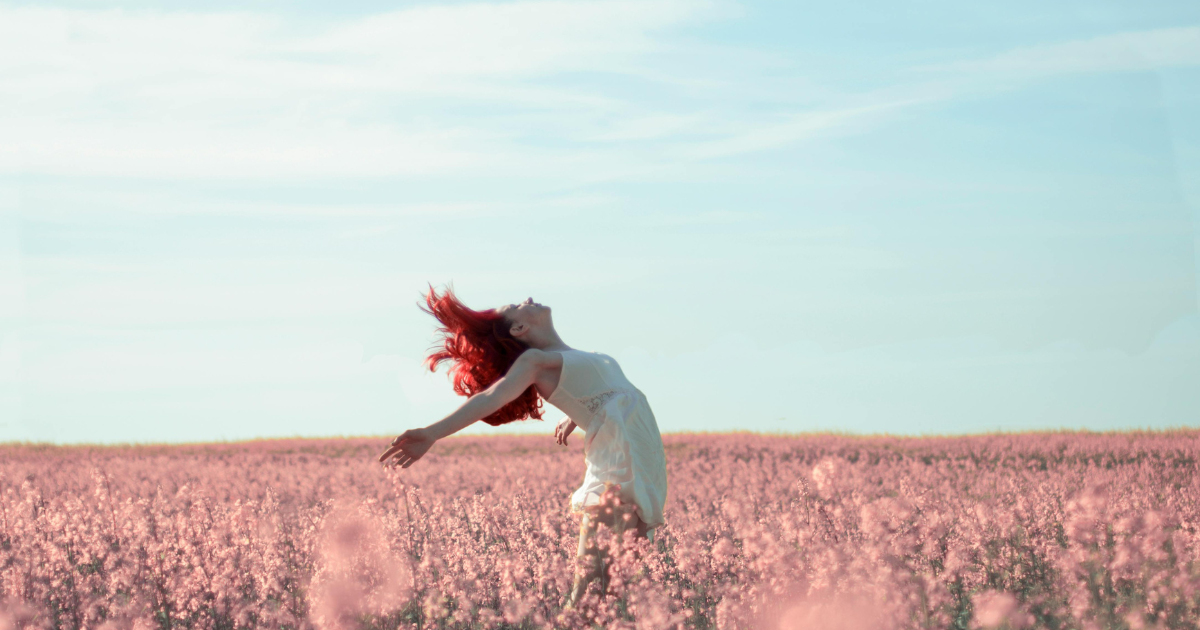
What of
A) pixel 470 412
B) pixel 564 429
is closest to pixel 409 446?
pixel 470 412

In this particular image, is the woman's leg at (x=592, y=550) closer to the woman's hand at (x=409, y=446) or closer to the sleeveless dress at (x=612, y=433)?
the sleeveless dress at (x=612, y=433)

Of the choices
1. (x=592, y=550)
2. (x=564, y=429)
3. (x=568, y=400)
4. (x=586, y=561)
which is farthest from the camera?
(x=564, y=429)

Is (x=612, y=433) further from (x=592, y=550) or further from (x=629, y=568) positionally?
(x=629, y=568)

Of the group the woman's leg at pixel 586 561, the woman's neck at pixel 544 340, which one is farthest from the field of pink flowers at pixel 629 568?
the woman's neck at pixel 544 340

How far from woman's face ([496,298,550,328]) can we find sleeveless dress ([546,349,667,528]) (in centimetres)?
29

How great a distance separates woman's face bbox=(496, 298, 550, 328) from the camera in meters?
4.86

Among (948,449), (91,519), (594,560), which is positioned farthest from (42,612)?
(948,449)

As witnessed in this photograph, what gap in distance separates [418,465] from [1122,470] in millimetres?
11260

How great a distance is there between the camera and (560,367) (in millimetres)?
4621

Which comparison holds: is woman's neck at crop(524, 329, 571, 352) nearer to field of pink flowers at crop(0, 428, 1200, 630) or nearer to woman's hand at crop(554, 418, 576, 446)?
woman's hand at crop(554, 418, 576, 446)

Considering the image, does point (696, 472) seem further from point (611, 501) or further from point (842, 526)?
point (611, 501)

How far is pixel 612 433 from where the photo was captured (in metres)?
4.53

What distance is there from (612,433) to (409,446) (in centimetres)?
103

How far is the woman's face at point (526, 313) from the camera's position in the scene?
4863 mm
